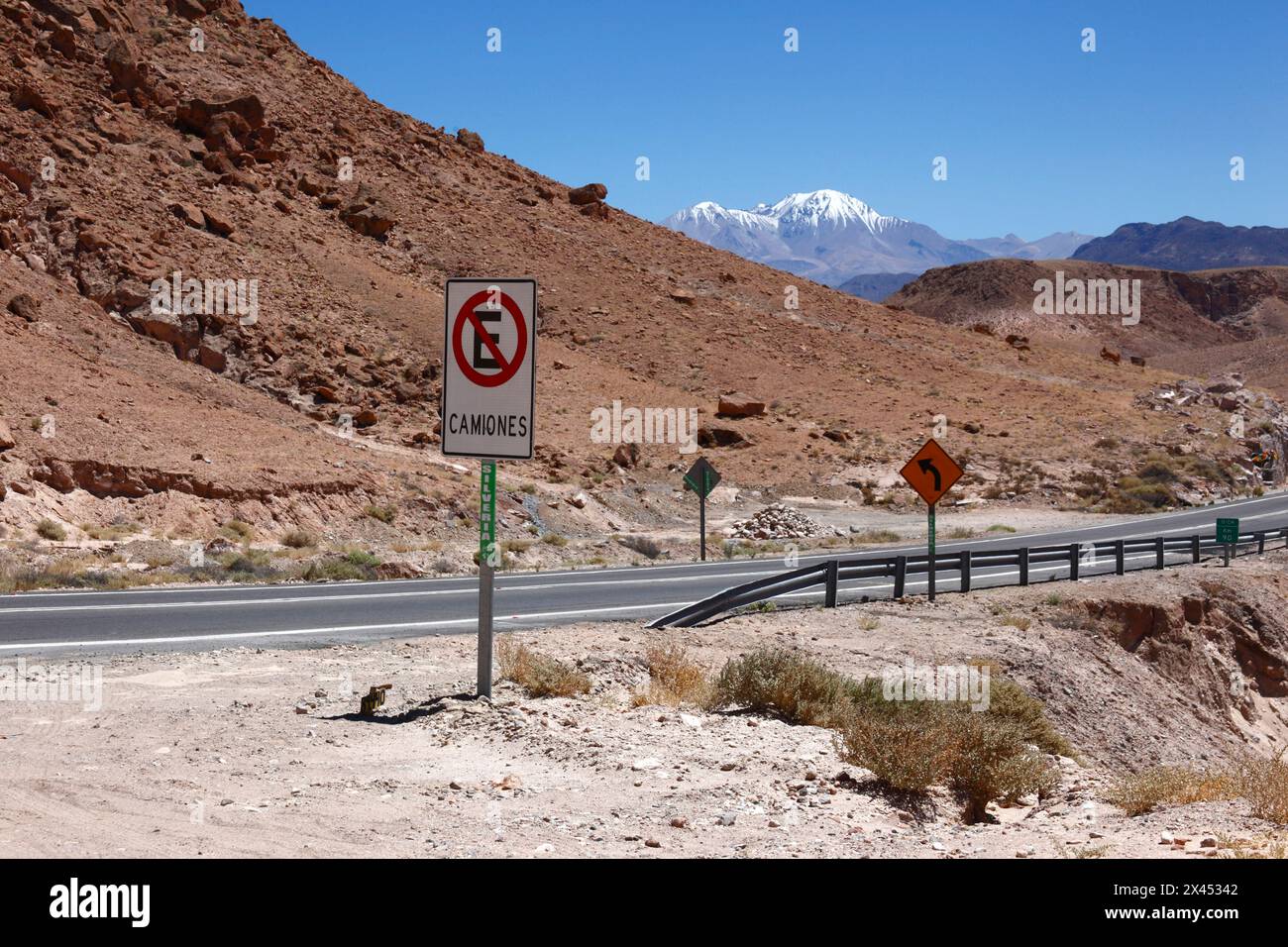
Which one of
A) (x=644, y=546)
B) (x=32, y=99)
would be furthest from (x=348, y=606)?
(x=32, y=99)

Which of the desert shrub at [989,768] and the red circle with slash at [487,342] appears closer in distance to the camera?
the desert shrub at [989,768]

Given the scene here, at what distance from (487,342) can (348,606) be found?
897 cm

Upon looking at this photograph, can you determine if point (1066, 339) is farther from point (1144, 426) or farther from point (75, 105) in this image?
point (75, 105)

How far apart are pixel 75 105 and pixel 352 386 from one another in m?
18.3

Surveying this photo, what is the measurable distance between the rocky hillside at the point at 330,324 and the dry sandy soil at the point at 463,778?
17.2 m

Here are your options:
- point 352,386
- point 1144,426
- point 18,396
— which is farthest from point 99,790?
point 1144,426

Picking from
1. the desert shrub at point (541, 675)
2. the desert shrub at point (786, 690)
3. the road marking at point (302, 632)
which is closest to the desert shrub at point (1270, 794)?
the desert shrub at point (786, 690)

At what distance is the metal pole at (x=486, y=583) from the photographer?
9.36m

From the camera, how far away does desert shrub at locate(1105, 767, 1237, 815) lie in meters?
7.39

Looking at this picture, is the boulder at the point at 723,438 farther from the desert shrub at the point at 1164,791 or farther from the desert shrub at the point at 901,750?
the desert shrub at the point at 1164,791

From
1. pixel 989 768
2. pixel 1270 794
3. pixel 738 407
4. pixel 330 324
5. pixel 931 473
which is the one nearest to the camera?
pixel 1270 794

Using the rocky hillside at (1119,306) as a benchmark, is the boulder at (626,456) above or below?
below

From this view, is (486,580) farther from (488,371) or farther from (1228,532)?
(1228,532)

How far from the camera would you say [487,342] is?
9.23 metres
